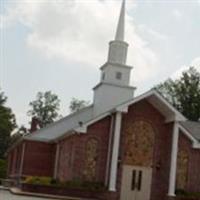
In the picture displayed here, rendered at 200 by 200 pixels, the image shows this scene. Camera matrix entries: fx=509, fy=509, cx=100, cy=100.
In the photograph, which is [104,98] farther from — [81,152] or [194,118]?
[194,118]

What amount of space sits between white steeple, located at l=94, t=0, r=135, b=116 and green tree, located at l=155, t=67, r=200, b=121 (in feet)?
87.1

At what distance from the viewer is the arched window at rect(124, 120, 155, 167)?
32812 mm

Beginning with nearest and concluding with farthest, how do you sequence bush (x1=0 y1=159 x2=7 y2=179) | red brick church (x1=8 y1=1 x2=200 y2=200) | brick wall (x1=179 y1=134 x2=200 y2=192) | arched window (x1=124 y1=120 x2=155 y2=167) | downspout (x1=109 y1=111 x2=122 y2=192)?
downspout (x1=109 y1=111 x2=122 y2=192), red brick church (x1=8 y1=1 x2=200 y2=200), arched window (x1=124 y1=120 x2=155 y2=167), brick wall (x1=179 y1=134 x2=200 y2=192), bush (x1=0 y1=159 x2=7 y2=179)

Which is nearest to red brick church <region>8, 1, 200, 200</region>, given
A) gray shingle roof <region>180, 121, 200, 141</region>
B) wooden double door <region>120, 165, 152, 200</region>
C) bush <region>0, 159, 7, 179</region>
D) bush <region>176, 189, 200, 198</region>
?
wooden double door <region>120, 165, 152, 200</region>

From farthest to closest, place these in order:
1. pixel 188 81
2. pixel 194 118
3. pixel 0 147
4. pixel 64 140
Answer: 1. pixel 0 147
2. pixel 188 81
3. pixel 194 118
4. pixel 64 140

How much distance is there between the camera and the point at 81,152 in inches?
1246

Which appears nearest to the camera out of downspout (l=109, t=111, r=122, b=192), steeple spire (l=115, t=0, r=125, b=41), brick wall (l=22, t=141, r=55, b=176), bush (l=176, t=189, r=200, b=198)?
downspout (l=109, t=111, r=122, b=192)

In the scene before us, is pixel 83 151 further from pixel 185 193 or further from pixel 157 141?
pixel 185 193

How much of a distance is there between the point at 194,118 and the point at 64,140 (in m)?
31.4

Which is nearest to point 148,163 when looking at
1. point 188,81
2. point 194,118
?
point 194,118

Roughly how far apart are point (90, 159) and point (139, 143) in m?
3.48

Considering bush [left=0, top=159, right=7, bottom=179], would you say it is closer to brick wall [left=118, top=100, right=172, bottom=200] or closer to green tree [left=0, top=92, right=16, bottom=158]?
green tree [left=0, top=92, right=16, bottom=158]

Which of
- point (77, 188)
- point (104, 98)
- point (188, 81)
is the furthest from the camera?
point (188, 81)

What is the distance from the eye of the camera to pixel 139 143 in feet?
109
